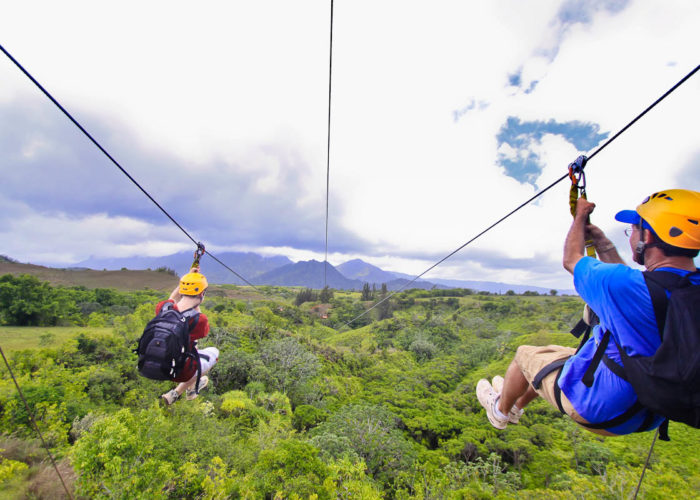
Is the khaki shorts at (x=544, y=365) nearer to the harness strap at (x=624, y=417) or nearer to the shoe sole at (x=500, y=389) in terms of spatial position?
the harness strap at (x=624, y=417)

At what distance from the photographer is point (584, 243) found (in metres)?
2.08

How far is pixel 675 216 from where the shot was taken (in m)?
1.66

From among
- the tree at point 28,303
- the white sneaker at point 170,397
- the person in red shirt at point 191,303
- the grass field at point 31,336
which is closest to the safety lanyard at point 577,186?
the person in red shirt at point 191,303

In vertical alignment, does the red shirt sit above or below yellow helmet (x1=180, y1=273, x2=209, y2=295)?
below

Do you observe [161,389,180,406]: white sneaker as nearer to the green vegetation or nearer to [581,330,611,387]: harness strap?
[581,330,611,387]: harness strap

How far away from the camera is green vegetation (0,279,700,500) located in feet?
35.1

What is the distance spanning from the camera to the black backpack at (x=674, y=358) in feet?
4.33

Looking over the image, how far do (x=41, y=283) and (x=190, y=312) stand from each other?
127 ft

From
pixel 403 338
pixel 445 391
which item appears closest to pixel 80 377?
pixel 445 391

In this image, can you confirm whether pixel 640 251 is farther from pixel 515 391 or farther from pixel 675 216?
pixel 515 391

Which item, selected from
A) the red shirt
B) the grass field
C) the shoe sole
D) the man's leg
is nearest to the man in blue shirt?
the man's leg

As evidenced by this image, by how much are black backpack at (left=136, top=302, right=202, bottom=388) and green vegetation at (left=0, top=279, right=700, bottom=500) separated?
965cm

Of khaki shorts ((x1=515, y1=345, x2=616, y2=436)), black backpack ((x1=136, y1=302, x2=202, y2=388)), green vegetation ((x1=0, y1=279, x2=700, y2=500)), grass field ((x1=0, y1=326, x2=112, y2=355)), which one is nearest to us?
khaki shorts ((x1=515, y1=345, x2=616, y2=436))

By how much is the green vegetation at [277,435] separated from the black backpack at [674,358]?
477 inches
